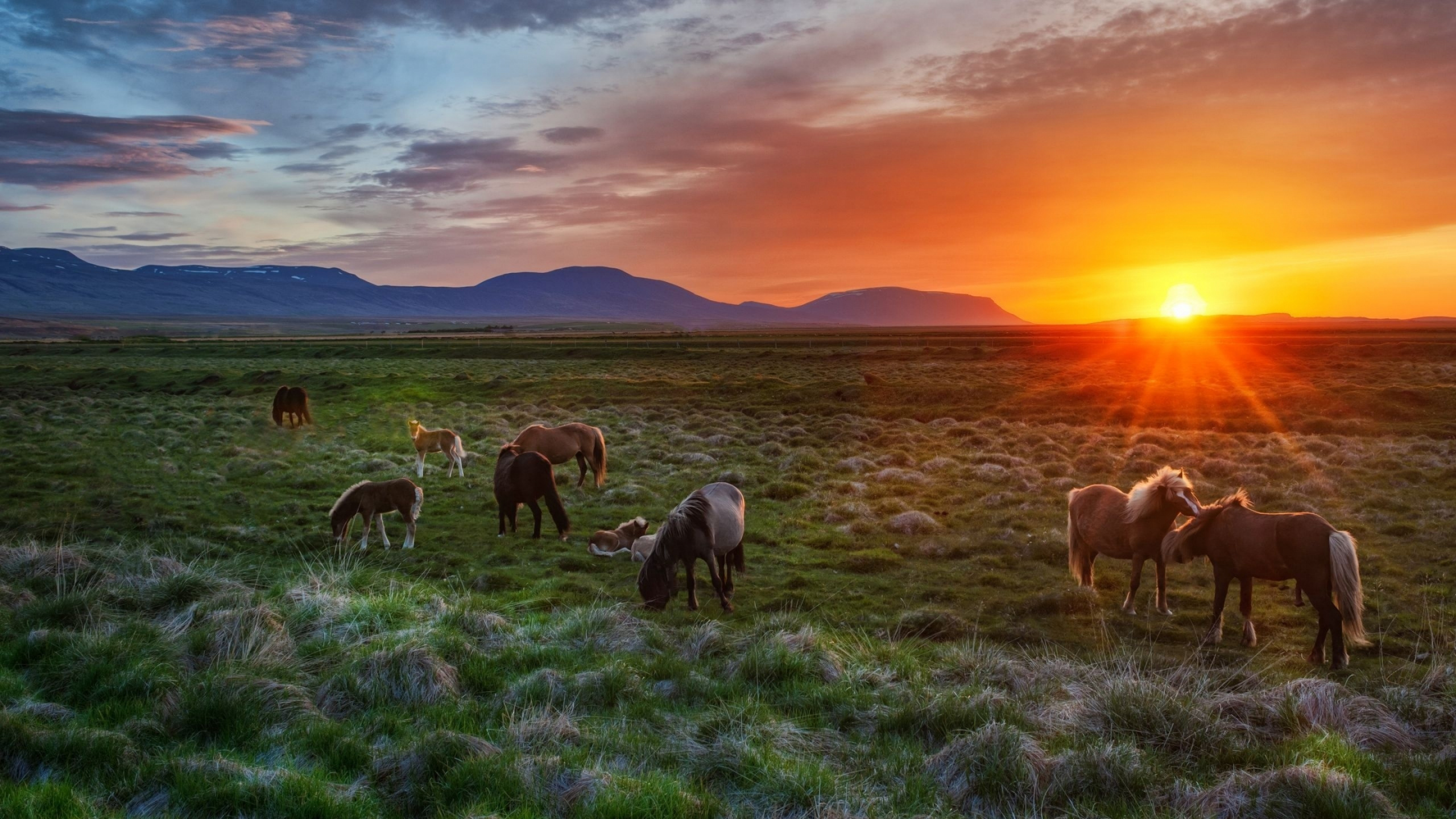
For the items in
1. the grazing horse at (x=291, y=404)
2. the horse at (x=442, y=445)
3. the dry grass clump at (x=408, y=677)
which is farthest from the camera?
the grazing horse at (x=291, y=404)

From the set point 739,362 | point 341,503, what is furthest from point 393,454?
point 739,362

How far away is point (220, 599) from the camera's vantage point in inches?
311

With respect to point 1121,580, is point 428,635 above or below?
above

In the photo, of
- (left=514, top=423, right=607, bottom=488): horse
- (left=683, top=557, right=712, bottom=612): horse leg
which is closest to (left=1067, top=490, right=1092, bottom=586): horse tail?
(left=683, top=557, right=712, bottom=612): horse leg

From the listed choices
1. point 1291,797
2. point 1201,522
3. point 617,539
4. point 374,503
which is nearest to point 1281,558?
point 1201,522

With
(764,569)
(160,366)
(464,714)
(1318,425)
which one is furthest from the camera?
Result: (160,366)

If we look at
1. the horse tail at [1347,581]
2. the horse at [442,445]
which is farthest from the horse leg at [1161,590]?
the horse at [442,445]

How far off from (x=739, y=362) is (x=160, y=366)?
162 ft

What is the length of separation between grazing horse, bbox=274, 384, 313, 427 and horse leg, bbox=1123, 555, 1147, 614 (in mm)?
29377

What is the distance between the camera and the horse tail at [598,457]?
18.2 meters

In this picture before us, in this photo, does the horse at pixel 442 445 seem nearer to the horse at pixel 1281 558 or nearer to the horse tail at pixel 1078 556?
the horse tail at pixel 1078 556

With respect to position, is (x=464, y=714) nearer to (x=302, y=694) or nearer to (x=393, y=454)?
(x=302, y=694)

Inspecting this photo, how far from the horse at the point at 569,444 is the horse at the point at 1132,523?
417 inches

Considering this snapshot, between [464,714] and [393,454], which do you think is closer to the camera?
[464,714]
